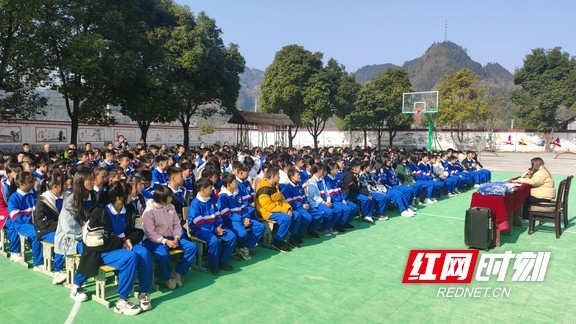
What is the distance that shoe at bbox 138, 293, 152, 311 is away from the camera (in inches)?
164

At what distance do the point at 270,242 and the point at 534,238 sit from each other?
455 cm

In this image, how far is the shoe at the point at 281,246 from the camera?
625 centimetres

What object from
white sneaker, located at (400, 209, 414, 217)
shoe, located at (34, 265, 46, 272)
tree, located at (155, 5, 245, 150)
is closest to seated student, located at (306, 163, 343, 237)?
white sneaker, located at (400, 209, 414, 217)

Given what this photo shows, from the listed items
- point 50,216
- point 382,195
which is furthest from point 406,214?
point 50,216

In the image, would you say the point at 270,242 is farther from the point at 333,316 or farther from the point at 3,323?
the point at 3,323

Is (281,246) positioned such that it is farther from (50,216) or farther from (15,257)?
(15,257)

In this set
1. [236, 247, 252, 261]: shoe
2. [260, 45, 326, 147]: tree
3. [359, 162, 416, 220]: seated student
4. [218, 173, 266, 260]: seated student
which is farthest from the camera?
[260, 45, 326, 147]: tree

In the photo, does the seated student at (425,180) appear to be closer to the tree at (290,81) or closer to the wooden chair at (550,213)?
the wooden chair at (550,213)

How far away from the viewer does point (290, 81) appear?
83.8 feet

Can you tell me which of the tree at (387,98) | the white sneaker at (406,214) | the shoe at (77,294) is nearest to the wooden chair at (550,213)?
the white sneaker at (406,214)

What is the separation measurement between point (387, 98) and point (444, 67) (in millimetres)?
112223

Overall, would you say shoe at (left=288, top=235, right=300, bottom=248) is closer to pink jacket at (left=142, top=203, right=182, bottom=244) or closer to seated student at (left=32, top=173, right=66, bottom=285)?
pink jacket at (left=142, top=203, right=182, bottom=244)

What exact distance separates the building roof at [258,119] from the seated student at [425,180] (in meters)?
12.8

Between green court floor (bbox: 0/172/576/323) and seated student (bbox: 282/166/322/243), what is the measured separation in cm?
46
